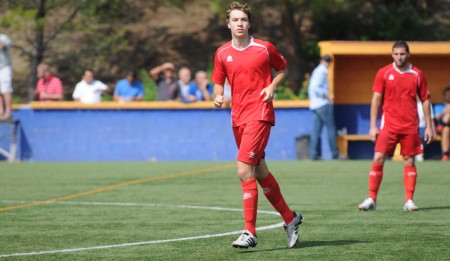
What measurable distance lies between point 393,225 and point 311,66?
89.7 ft

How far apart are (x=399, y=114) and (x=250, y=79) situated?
12.8 ft

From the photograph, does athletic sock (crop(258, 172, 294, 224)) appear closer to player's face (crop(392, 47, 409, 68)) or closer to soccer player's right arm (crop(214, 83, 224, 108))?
soccer player's right arm (crop(214, 83, 224, 108))

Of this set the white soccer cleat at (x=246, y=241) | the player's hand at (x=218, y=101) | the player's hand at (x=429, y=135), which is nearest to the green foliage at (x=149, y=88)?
the player's hand at (x=429, y=135)

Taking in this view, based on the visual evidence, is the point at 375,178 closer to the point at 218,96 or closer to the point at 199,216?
the point at 199,216

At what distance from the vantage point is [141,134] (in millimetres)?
24969

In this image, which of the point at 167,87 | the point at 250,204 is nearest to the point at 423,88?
the point at 250,204

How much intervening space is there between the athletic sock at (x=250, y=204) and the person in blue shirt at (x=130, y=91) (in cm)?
1642

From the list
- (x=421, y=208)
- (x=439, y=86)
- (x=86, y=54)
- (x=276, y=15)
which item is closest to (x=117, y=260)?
(x=421, y=208)

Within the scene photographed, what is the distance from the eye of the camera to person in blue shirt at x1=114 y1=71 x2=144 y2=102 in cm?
2566

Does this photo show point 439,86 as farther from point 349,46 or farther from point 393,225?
point 393,225

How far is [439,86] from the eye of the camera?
2564cm

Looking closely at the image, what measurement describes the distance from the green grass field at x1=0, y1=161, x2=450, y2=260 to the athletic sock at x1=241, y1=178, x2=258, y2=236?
0.67 ft

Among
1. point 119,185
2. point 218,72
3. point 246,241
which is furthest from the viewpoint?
point 119,185

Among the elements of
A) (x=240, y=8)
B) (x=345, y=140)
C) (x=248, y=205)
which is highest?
(x=240, y=8)
